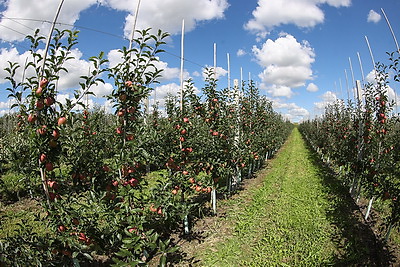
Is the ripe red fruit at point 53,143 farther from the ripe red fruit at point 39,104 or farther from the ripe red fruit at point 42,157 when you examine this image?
the ripe red fruit at point 39,104

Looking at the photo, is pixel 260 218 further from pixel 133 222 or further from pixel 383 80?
pixel 383 80

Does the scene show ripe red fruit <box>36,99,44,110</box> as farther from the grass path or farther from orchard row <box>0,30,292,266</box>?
the grass path

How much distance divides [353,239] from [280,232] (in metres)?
1.36

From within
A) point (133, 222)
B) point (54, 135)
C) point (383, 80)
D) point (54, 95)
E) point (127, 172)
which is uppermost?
point (383, 80)

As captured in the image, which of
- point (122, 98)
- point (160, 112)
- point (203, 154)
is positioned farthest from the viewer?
point (160, 112)

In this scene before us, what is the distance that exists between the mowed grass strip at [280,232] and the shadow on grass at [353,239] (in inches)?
5.1

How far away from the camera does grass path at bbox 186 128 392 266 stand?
168 inches

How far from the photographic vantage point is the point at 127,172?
10.6 feet

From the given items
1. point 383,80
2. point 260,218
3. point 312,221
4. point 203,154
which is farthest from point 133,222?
point 383,80

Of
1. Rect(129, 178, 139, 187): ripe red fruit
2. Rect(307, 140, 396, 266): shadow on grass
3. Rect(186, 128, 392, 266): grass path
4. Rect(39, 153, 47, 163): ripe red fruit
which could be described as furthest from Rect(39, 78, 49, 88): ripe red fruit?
Rect(307, 140, 396, 266): shadow on grass

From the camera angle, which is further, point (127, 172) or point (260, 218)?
point (260, 218)

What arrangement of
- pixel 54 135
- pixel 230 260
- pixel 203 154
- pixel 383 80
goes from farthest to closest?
pixel 383 80 → pixel 203 154 → pixel 230 260 → pixel 54 135

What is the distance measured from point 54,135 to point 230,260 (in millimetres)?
3390

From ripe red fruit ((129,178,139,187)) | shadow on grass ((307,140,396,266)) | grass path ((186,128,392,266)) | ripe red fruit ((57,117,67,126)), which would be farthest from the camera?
grass path ((186,128,392,266))
